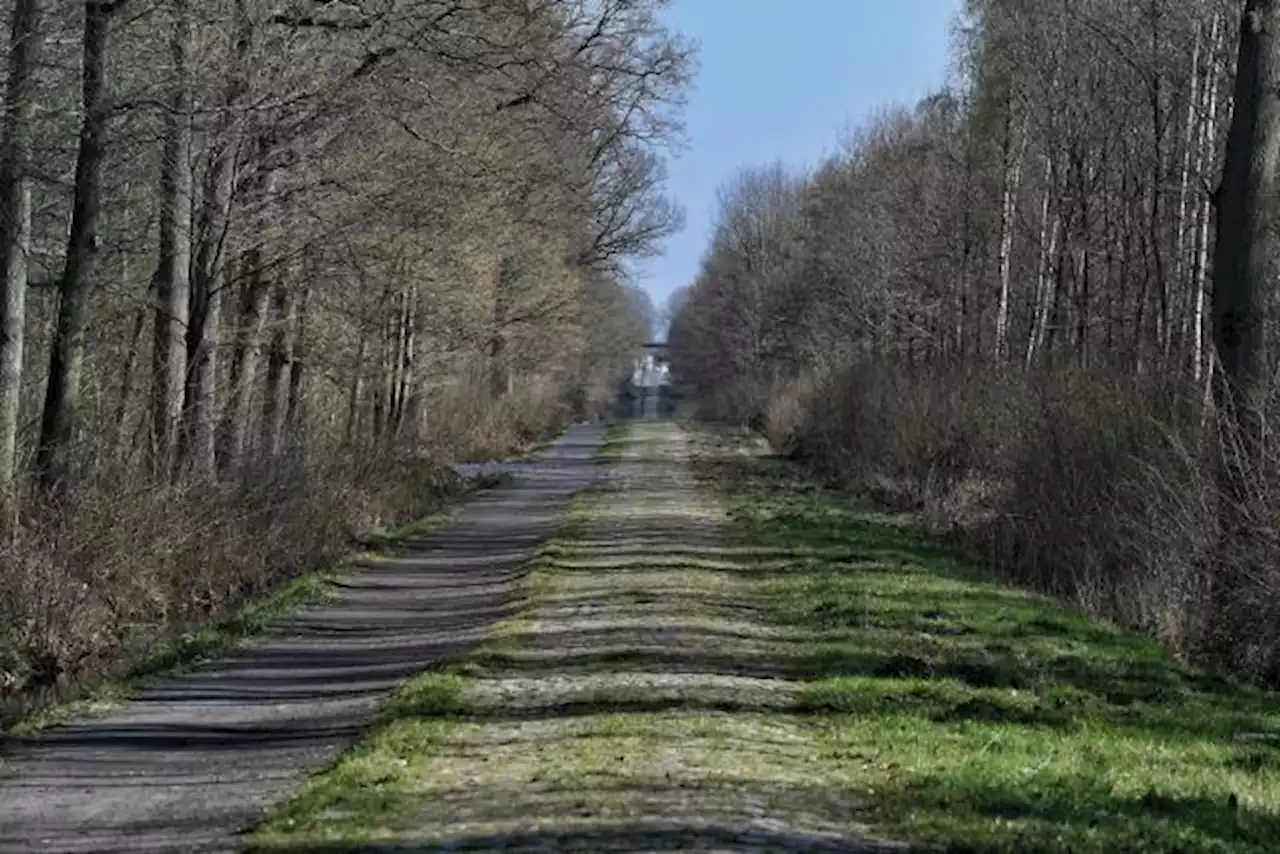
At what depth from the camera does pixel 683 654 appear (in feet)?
45.7

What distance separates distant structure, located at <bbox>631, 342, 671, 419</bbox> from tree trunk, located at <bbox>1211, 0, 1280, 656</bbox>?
115349mm

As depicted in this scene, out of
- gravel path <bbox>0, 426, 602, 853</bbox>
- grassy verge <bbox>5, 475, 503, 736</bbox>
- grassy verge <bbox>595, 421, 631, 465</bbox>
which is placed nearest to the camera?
gravel path <bbox>0, 426, 602, 853</bbox>

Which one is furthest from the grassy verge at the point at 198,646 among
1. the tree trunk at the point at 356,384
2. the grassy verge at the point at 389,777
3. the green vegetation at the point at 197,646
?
the tree trunk at the point at 356,384

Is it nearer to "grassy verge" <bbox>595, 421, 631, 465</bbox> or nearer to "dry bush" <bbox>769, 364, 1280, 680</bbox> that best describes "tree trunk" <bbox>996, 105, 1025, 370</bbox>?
"dry bush" <bbox>769, 364, 1280, 680</bbox>

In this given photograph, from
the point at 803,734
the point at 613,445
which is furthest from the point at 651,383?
the point at 803,734

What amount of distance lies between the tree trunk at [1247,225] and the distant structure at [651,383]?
115349 mm

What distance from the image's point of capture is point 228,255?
24.8 meters

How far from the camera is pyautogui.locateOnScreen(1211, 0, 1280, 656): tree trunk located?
16.0m

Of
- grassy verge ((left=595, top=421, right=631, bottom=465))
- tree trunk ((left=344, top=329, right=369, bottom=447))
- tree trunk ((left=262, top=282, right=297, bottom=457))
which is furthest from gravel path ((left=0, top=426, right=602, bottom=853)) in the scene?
grassy verge ((left=595, top=421, right=631, bottom=465))

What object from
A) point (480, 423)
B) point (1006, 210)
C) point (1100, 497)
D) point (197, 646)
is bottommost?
point (197, 646)

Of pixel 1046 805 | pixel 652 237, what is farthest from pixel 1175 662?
pixel 652 237

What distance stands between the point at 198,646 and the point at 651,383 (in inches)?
6167

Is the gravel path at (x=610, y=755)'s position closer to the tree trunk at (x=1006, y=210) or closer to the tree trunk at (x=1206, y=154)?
the tree trunk at (x=1206, y=154)

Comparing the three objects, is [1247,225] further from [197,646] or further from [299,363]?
[299,363]
